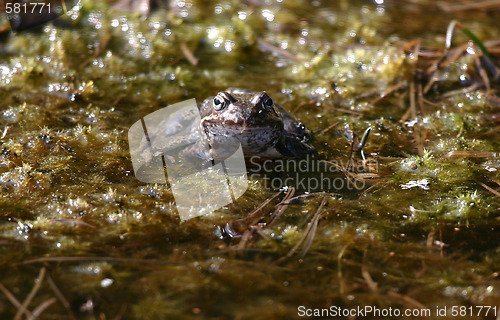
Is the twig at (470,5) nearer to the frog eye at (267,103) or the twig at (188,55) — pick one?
the twig at (188,55)

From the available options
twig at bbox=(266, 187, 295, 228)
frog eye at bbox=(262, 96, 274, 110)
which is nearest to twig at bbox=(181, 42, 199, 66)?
frog eye at bbox=(262, 96, 274, 110)

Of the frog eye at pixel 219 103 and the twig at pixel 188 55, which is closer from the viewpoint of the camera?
the frog eye at pixel 219 103

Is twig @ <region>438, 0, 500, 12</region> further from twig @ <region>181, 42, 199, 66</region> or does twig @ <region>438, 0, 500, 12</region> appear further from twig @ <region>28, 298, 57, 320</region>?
twig @ <region>28, 298, 57, 320</region>

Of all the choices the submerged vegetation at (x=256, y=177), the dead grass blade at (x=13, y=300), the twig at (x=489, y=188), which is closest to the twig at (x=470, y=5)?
the submerged vegetation at (x=256, y=177)

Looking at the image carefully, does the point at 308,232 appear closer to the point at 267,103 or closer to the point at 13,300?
the point at 267,103

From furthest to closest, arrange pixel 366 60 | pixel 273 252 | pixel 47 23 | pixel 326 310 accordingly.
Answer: pixel 47 23, pixel 366 60, pixel 273 252, pixel 326 310

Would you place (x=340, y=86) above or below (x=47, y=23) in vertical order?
below

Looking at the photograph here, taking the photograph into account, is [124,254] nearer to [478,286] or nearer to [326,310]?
[326,310]

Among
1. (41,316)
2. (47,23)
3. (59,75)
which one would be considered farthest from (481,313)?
(47,23)
